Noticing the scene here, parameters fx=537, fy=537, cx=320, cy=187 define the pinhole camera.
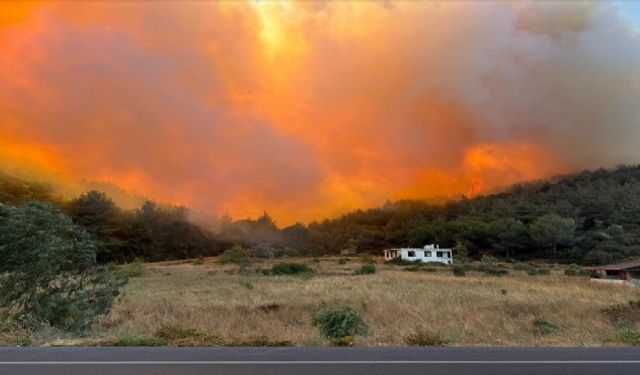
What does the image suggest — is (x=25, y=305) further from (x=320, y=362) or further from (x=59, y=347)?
(x=320, y=362)

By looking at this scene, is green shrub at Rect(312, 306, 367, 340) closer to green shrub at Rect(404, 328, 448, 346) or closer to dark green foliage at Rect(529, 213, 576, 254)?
green shrub at Rect(404, 328, 448, 346)

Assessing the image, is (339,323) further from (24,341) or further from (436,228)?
(436,228)

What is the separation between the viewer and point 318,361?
836 cm

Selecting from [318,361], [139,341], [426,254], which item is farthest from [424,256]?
[318,361]

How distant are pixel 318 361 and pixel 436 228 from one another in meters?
112

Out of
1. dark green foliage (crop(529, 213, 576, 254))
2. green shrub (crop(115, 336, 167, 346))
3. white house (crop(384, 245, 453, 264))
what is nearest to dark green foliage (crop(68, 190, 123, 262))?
white house (crop(384, 245, 453, 264))

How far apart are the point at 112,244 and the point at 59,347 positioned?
Answer: 8240 cm

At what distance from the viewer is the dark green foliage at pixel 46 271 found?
15188 mm

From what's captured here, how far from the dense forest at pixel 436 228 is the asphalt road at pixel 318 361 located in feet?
201

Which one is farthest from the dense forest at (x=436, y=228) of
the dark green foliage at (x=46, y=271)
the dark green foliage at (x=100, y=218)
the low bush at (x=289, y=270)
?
the dark green foliage at (x=46, y=271)

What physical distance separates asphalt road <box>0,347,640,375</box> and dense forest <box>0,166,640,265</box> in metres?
61.3

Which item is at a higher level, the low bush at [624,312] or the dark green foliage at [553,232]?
the dark green foliage at [553,232]

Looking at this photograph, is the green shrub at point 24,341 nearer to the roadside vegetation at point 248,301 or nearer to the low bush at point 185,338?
the roadside vegetation at point 248,301

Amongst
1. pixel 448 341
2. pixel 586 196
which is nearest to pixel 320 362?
pixel 448 341
